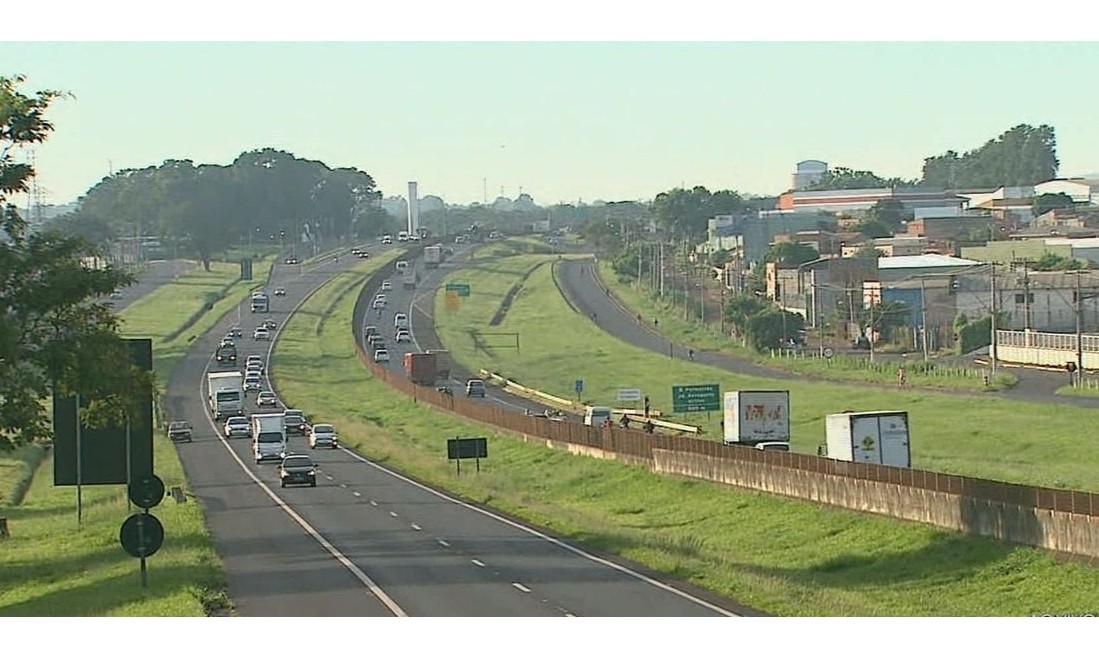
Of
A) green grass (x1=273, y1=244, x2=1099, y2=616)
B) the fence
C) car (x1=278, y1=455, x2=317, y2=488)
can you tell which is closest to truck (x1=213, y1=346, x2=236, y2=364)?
green grass (x1=273, y1=244, x2=1099, y2=616)

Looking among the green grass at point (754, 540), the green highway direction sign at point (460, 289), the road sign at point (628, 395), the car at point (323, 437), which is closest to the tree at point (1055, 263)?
the road sign at point (628, 395)

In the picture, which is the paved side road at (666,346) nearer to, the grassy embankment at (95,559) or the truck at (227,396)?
the truck at (227,396)

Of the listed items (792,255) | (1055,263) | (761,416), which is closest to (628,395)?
(761,416)

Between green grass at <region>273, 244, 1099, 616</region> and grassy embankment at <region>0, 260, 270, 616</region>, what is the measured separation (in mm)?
9746

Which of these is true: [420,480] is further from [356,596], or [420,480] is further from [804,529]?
[356,596]

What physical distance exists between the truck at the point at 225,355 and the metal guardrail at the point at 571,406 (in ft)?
67.1

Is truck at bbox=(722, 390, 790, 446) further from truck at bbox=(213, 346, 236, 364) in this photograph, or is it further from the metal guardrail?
truck at bbox=(213, 346, 236, 364)

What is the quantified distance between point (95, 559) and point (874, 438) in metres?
24.0

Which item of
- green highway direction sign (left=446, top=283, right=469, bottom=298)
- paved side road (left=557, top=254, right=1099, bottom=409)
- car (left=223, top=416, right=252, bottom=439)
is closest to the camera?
paved side road (left=557, top=254, right=1099, bottom=409)

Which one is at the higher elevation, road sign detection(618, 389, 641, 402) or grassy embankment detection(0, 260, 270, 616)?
road sign detection(618, 389, 641, 402)

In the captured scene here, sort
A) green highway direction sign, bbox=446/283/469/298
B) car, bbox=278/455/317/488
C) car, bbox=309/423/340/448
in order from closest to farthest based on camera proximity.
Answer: car, bbox=278/455/317/488, car, bbox=309/423/340/448, green highway direction sign, bbox=446/283/469/298

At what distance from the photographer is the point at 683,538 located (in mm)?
48281

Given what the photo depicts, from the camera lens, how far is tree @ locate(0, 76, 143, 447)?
41656 millimetres

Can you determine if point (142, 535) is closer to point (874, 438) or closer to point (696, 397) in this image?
point (874, 438)
